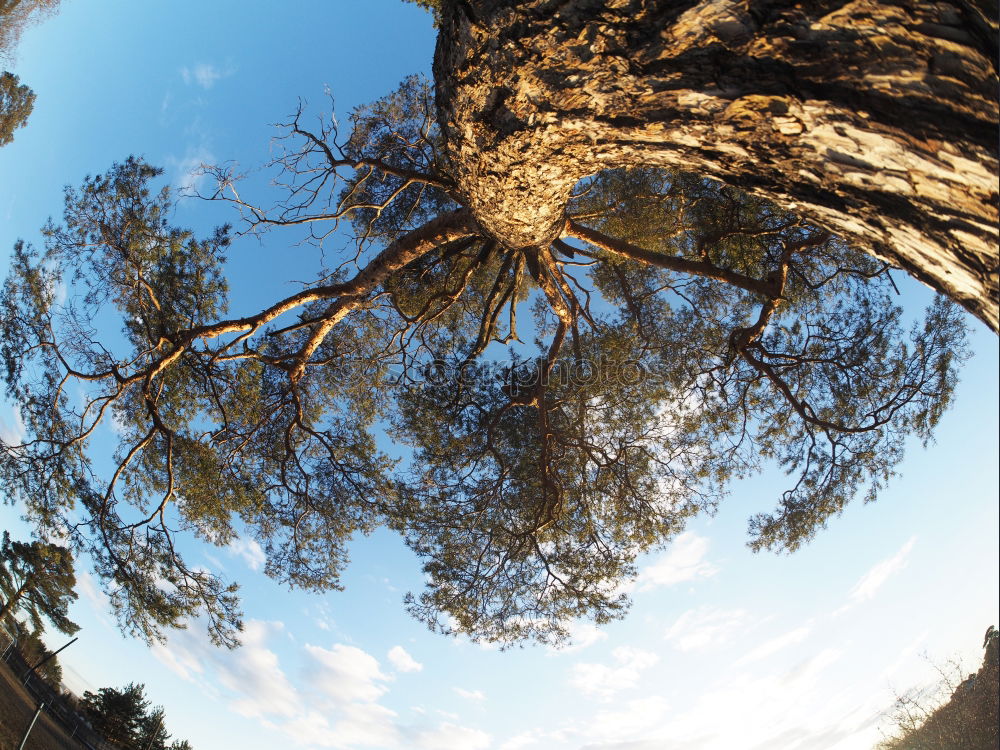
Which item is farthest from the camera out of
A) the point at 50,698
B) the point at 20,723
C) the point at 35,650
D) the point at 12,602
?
the point at 50,698

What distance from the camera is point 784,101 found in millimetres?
1083

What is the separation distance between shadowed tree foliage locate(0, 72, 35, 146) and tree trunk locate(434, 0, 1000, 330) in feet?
32.5

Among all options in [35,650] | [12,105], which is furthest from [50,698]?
[12,105]

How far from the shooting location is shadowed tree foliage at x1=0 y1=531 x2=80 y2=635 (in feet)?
20.4

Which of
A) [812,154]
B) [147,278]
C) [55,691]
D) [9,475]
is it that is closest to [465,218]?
[812,154]

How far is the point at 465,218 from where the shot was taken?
326 centimetres

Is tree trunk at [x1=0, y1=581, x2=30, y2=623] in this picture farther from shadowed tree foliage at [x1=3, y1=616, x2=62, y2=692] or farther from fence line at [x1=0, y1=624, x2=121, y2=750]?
fence line at [x1=0, y1=624, x2=121, y2=750]

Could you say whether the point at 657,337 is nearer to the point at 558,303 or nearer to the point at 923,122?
the point at 558,303

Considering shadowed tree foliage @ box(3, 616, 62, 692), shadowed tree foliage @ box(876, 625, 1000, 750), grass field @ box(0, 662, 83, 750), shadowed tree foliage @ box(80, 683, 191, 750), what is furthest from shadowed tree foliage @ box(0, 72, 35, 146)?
shadowed tree foliage @ box(876, 625, 1000, 750)

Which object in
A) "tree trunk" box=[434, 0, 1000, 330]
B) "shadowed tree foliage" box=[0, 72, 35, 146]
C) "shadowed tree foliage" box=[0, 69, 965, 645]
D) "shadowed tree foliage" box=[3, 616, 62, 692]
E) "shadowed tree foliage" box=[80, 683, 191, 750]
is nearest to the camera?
"tree trunk" box=[434, 0, 1000, 330]

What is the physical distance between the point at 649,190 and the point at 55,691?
16.1m

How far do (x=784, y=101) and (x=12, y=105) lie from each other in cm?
1147

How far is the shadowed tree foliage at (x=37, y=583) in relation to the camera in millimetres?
6229

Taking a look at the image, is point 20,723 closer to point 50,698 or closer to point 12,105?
point 50,698
